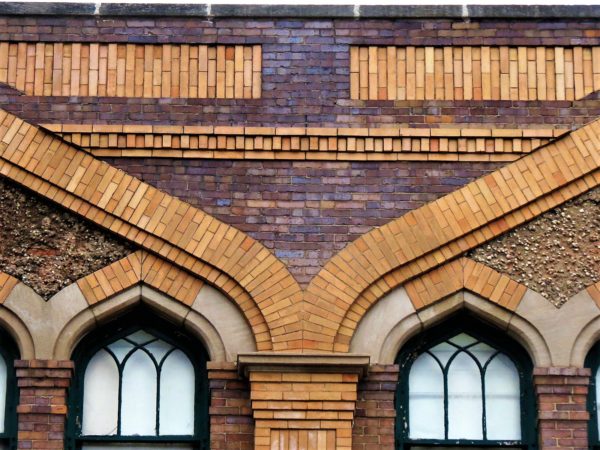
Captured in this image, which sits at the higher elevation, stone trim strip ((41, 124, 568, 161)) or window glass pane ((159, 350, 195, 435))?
stone trim strip ((41, 124, 568, 161))

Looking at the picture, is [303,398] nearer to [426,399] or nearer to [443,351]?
[426,399]

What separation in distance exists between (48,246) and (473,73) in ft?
14.5

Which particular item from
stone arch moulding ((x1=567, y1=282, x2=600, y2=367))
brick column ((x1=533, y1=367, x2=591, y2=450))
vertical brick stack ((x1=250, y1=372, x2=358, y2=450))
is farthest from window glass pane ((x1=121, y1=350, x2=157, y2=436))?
stone arch moulding ((x1=567, y1=282, x2=600, y2=367))

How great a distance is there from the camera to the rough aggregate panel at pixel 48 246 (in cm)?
2409

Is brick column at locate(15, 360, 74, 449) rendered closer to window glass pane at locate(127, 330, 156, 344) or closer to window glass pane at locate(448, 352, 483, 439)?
window glass pane at locate(127, 330, 156, 344)

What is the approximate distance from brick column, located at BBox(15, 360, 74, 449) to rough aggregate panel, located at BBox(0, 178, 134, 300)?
715 millimetres

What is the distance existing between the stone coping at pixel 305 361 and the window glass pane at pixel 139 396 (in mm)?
1042

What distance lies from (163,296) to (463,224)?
292 cm

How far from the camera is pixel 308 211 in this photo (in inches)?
953

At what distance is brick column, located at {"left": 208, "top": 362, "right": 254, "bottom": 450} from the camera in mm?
23547

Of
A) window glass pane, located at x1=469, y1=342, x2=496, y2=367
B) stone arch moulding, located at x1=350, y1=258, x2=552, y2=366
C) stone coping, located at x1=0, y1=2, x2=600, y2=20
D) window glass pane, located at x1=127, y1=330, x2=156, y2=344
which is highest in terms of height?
stone coping, located at x1=0, y1=2, x2=600, y2=20

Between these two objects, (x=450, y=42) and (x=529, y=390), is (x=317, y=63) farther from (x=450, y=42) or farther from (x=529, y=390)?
(x=529, y=390)

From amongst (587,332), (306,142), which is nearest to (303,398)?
(306,142)

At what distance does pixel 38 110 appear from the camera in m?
→ 24.5
